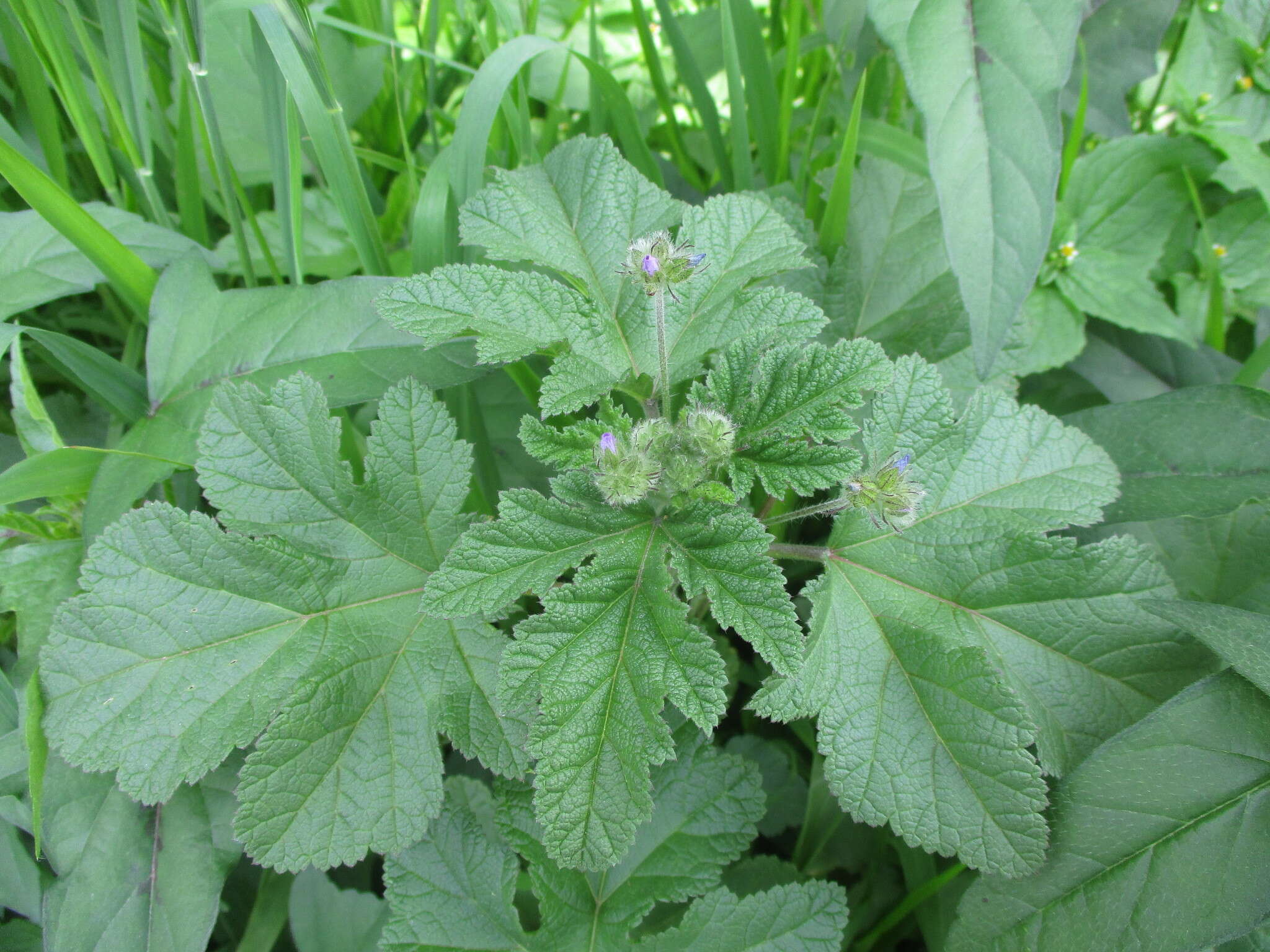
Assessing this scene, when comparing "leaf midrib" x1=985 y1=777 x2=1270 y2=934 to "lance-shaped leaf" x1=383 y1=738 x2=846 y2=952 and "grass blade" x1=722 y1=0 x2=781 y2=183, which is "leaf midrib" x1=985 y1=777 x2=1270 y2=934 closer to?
"lance-shaped leaf" x1=383 y1=738 x2=846 y2=952

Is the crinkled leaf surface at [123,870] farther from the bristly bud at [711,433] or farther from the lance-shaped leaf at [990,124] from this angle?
the lance-shaped leaf at [990,124]

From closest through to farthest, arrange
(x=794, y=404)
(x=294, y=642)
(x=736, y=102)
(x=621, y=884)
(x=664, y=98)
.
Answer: (x=794, y=404) < (x=294, y=642) < (x=621, y=884) < (x=736, y=102) < (x=664, y=98)

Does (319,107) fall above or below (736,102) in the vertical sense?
above

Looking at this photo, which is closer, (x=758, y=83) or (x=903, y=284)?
(x=903, y=284)

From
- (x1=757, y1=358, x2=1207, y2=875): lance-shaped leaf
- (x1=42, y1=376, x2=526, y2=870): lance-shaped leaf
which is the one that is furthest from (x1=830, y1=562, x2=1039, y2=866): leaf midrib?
(x1=42, y1=376, x2=526, y2=870): lance-shaped leaf

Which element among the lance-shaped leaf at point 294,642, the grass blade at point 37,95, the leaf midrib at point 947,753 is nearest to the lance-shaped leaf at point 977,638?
the leaf midrib at point 947,753

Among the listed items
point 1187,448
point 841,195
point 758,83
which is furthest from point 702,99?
point 1187,448

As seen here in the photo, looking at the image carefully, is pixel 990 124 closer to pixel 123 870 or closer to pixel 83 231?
pixel 83 231
